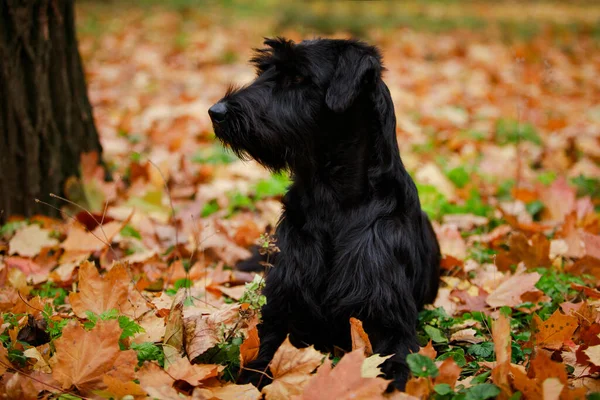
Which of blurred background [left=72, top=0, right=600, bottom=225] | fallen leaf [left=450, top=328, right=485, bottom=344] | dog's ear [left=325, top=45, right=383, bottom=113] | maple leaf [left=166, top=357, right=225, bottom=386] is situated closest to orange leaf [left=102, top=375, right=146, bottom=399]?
maple leaf [left=166, top=357, right=225, bottom=386]

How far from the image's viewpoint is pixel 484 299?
3037 millimetres

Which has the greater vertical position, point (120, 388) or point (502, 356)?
point (502, 356)

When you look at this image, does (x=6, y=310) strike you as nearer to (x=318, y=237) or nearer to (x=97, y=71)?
(x=318, y=237)

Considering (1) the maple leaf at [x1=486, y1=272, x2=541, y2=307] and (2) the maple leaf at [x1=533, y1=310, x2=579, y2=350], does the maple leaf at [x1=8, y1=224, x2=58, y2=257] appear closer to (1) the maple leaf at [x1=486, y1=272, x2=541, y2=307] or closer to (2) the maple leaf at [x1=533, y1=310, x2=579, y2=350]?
(1) the maple leaf at [x1=486, y1=272, x2=541, y2=307]

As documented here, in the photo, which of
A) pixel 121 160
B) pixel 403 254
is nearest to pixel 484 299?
pixel 403 254

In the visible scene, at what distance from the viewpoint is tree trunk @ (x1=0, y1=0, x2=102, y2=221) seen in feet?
11.6

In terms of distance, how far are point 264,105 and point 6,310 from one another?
4.89ft

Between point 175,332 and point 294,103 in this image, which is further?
point 294,103

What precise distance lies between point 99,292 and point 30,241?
110 cm

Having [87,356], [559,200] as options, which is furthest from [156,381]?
[559,200]

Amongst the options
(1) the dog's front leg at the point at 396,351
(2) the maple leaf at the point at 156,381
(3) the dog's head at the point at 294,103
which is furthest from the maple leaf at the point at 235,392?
(3) the dog's head at the point at 294,103

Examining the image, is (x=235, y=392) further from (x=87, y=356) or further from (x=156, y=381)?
(x=87, y=356)

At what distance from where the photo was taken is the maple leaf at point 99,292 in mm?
2482

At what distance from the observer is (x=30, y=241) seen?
3365mm
